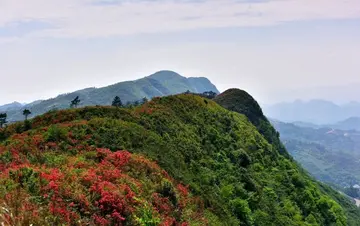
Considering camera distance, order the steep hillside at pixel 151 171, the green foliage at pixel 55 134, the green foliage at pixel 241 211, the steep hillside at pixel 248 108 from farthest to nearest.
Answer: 1. the steep hillside at pixel 248 108
2. the green foliage at pixel 241 211
3. the green foliage at pixel 55 134
4. the steep hillside at pixel 151 171

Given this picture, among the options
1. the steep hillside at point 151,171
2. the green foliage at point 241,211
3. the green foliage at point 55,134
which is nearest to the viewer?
the steep hillside at point 151,171

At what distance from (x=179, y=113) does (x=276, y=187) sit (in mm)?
16932

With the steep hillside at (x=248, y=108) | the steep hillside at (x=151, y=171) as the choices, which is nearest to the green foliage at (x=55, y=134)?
the steep hillside at (x=151, y=171)

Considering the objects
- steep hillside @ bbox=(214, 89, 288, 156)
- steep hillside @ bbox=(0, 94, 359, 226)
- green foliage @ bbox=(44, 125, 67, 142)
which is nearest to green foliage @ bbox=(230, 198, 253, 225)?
steep hillside @ bbox=(0, 94, 359, 226)

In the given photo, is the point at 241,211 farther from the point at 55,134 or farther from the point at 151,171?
the point at 55,134

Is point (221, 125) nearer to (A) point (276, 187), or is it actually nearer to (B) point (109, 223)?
(A) point (276, 187)

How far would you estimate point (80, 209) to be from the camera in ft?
60.5

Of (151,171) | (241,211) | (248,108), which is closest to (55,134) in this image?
(151,171)

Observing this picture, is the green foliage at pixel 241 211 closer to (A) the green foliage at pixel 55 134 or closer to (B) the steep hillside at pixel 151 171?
(B) the steep hillside at pixel 151 171

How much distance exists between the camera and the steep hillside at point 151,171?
63.4 feet

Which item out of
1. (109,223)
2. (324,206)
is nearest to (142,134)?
(109,223)

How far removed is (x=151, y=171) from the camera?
29.4m

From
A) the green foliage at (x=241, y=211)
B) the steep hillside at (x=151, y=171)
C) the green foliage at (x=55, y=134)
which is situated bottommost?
the green foliage at (x=241, y=211)

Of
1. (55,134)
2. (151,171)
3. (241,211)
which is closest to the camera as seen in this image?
(151,171)
